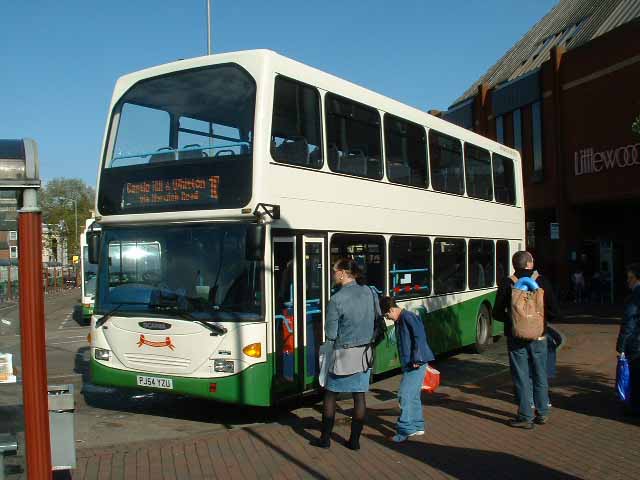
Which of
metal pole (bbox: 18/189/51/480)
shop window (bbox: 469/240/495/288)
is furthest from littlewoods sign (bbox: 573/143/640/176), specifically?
metal pole (bbox: 18/189/51/480)

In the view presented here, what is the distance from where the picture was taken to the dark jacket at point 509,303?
705cm

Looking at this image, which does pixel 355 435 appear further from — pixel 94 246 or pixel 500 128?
pixel 500 128

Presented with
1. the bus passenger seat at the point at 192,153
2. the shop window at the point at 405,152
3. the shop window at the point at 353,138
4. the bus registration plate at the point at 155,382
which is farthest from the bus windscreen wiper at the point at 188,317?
the shop window at the point at 405,152

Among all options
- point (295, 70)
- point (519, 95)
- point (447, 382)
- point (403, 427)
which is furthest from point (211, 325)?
point (519, 95)

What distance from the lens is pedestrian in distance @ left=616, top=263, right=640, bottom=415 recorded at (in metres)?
7.12

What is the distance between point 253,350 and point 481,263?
24.2 feet

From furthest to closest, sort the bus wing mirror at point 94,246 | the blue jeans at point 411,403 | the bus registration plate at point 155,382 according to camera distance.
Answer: the bus wing mirror at point 94,246 < the bus registration plate at point 155,382 < the blue jeans at point 411,403

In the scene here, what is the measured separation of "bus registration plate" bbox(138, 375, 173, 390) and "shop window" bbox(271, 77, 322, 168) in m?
2.78

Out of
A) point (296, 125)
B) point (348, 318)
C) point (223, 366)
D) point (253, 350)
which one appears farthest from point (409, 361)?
point (296, 125)

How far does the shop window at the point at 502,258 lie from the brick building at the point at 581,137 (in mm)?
12086

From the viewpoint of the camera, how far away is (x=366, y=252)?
9.48 meters

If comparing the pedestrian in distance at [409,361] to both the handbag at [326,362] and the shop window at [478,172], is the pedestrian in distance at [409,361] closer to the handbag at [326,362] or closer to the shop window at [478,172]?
the handbag at [326,362]

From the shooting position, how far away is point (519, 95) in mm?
31578

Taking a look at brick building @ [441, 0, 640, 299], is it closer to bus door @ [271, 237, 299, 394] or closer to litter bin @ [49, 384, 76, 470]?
bus door @ [271, 237, 299, 394]
